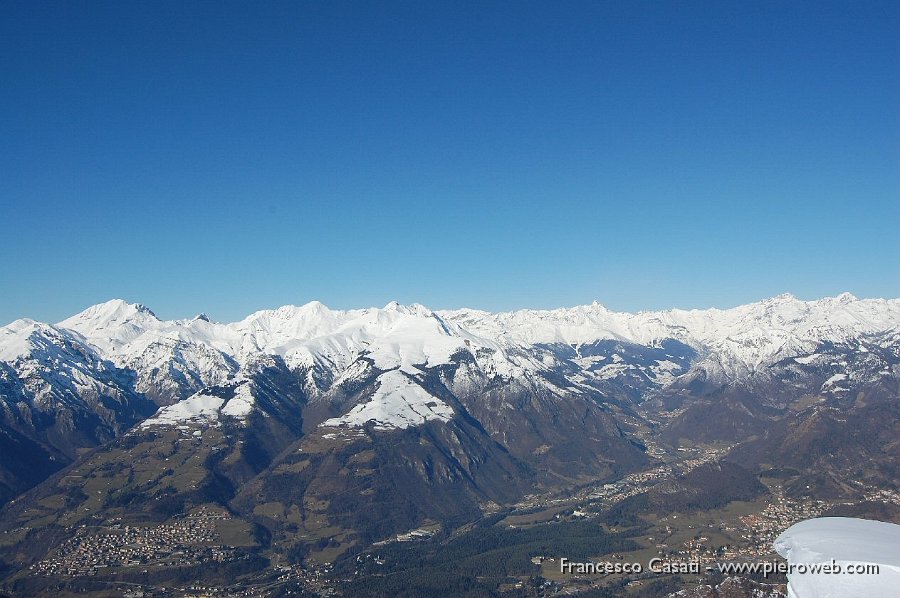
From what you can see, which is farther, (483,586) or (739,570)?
(483,586)

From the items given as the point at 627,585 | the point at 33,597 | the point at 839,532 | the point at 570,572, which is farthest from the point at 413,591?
the point at 839,532

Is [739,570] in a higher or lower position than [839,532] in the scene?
lower

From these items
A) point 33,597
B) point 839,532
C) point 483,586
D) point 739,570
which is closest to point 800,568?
point 839,532

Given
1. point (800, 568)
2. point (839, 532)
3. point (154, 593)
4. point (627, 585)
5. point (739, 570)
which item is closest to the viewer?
point (800, 568)

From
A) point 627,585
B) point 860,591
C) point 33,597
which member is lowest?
point 627,585

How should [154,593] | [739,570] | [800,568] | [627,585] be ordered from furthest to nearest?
[154,593] → [627,585] → [739,570] → [800,568]

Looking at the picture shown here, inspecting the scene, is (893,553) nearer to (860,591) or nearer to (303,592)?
(860,591)
